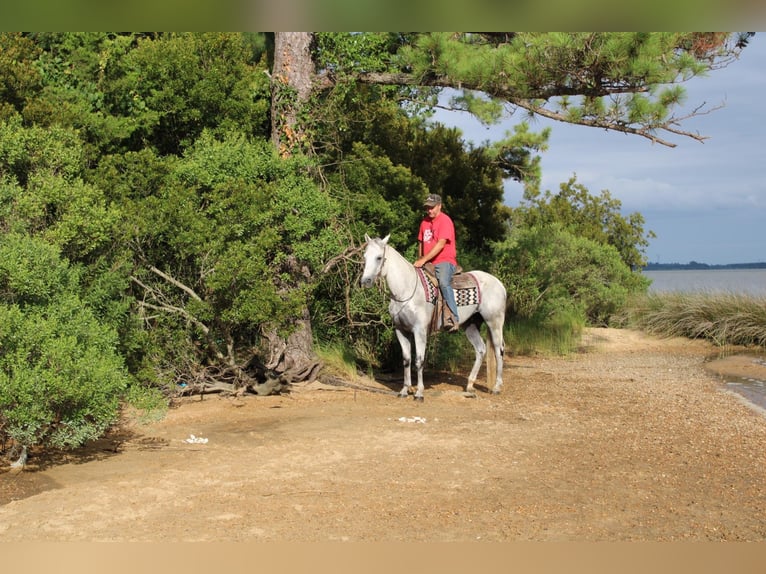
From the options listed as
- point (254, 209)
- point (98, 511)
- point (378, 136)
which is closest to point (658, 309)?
point (378, 136)

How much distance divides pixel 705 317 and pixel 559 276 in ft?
12.3

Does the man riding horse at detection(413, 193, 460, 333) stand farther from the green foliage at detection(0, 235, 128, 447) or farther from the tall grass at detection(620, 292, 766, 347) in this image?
the tall grass at detection(620, 292, 766, 347)

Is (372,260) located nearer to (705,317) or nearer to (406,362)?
(406,362)

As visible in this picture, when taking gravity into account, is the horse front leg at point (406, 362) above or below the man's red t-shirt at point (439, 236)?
below

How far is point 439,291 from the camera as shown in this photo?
10.9 meters

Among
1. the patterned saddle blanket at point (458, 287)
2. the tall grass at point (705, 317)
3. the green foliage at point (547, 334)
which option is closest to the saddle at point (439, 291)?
the patterned saddle blanket at point (458, 287)

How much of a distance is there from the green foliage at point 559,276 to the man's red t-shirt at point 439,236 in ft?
18.9

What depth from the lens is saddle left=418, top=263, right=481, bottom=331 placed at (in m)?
10.8

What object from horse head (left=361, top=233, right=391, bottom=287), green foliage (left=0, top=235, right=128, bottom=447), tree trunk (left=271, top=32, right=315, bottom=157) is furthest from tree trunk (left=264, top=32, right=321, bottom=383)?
green foliage (left=0, top=235, right=128, bottom=447)

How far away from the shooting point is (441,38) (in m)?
10.8

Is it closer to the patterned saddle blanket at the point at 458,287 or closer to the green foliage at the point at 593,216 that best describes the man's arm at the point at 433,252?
the patterned saddle blanket at the point at 458,287

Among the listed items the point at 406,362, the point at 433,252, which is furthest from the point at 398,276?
the point at 406,362

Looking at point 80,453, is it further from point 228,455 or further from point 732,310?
point 732,310

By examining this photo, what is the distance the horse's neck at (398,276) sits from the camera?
1042 centimetres
